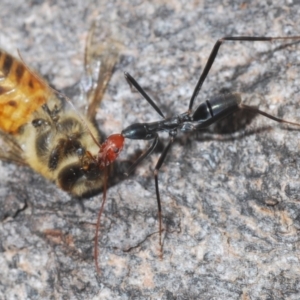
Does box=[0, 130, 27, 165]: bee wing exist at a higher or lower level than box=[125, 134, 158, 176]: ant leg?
higher

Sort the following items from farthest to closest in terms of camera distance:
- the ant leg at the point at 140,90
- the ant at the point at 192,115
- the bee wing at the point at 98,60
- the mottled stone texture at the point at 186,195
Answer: the bee wing at the point at 98,60
the ant leg at the point at 140,90
the ant at the point at 192,115
the mottled stone texture at the point at 186,195

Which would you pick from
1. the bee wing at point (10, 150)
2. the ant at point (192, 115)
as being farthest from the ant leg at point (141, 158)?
the bee wing at point (10, 150)

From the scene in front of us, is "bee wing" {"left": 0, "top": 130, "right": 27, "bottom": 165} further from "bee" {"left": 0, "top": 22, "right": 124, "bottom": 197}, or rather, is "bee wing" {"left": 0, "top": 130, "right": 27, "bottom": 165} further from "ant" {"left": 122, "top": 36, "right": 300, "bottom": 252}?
"ant" {"left": 122, "top": 36, "right": 300, "bottom": 252}

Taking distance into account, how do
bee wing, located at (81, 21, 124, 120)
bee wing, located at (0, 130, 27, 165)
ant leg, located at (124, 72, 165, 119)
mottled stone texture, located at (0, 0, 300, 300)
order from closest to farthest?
mottled stone texture, located at (0, 0, 300, 300) < ant leg, located at (124, 72, 165, 119) < bee wing, located at (0, 130, 27, 165) < bee wing, located at (81, 21, 124, 120)

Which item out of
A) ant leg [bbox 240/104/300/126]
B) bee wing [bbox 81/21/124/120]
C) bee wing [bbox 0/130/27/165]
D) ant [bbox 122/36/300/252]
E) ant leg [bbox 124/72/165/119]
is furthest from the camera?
bee wing [bbox 81/21/124/120]

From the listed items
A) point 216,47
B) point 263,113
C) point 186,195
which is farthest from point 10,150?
point 263,113

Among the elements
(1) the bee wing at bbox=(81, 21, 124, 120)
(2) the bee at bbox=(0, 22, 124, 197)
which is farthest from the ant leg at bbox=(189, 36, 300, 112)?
(1) the bee wing at bbox=(81, 21, 124, 120)

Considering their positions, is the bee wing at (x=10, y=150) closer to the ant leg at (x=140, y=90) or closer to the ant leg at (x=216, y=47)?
the ant leg at (x=140, y=90)
